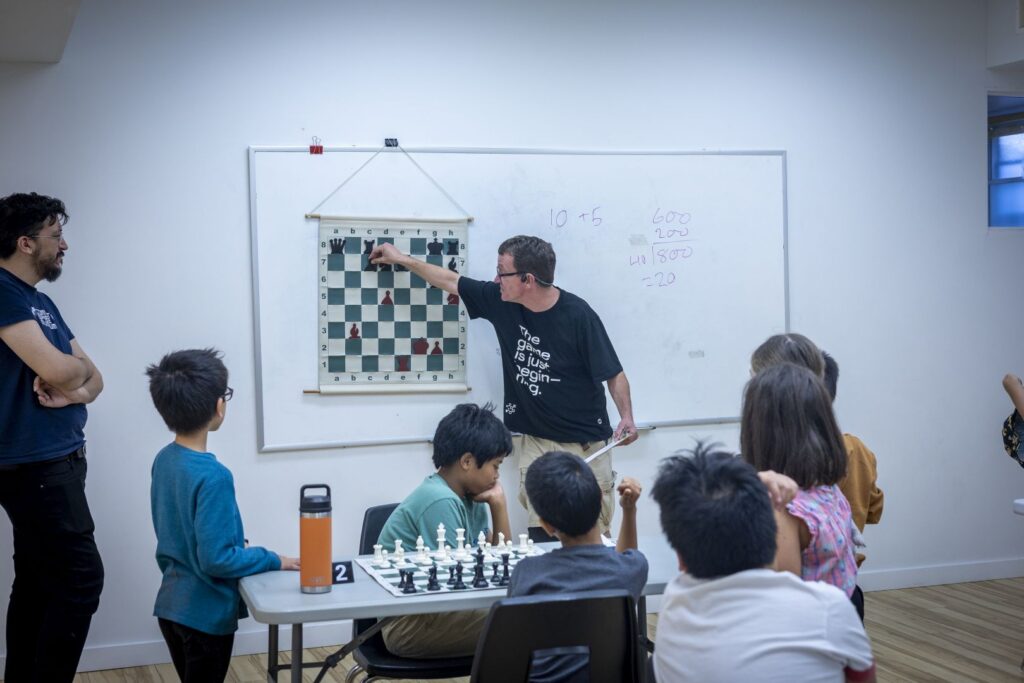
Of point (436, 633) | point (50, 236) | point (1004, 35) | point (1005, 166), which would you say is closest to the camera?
point (436, 633)

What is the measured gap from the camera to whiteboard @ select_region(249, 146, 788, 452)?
4.22m

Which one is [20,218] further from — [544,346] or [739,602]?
[739,602]

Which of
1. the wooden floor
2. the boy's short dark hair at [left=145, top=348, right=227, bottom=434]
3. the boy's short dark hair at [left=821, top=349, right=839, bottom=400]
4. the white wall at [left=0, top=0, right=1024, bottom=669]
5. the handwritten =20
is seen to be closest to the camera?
the boy's short dark hair at [left=145, top=348, right=227, bottom=434]

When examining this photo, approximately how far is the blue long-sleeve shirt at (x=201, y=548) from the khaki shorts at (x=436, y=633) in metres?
0.37

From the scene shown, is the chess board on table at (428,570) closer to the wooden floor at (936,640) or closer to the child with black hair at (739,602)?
the child with black hair at (739,602)

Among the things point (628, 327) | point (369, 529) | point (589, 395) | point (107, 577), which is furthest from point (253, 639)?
point (628, 327)

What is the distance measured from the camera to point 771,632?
1.73m

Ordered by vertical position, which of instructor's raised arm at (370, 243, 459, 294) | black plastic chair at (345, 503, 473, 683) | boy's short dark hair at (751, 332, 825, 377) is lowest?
black plastic chair at (345, 503, 473, 683)

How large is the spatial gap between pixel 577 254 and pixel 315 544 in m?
2.45

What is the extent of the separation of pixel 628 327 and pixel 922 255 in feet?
5.27

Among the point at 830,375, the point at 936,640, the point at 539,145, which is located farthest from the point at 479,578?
the point at 936,640

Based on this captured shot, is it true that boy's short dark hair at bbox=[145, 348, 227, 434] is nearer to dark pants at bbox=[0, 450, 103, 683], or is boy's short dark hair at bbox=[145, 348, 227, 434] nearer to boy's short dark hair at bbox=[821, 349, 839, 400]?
dark pants at bbox=[0, 450, 103, 683]

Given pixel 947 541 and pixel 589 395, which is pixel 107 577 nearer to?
pixel 589 395

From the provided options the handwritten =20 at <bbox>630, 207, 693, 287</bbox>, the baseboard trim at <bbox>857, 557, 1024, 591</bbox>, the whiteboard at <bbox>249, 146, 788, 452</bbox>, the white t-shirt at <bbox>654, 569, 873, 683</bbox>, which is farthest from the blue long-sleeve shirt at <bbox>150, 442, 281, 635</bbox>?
the baseboard trim at <bbox>857, 557, 1024, 591</bbox>
